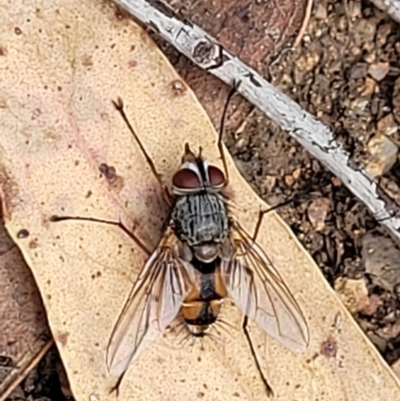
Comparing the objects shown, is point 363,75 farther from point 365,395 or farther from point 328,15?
point 365,395

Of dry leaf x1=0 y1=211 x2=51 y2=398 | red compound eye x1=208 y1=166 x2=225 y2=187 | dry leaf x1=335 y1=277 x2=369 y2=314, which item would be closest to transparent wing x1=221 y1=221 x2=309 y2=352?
red compound eye x1=208 y1=166 x2=225 y2=187

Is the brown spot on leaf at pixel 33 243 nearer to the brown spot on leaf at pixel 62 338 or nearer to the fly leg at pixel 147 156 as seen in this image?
the brown spot on leaf at pixel 62 338

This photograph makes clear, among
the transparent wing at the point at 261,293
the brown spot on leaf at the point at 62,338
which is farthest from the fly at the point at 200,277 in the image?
the brown spot on leaf at the point at 62,338

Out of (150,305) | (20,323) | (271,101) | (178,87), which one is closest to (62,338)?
(20,323)

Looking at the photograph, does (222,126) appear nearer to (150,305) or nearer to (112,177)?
(112,177)

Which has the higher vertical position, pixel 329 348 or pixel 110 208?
pixel 110 208

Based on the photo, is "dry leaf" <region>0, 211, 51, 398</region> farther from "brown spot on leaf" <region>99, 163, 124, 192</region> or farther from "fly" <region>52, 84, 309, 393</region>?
"brown spot on leaf" <region>99, 163, 124, 192</region>

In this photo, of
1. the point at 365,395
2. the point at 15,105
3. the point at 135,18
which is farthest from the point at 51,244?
the point at 365,395
